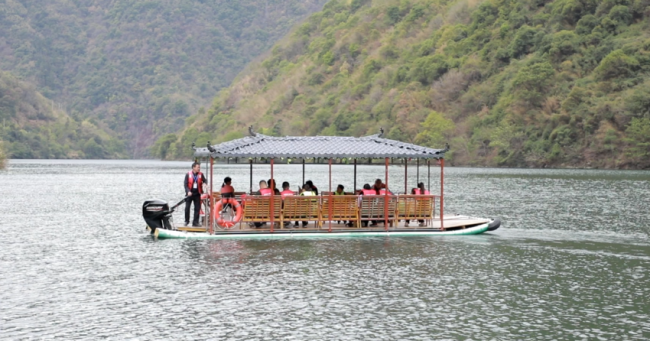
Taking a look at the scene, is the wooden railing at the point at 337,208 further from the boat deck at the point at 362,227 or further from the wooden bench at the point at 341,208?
the boat deck at the point at 362,227

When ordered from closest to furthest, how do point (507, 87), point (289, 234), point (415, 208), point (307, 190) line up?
point (289, 234) < point (415, 208) < point (307, 190) < point (507, 87)

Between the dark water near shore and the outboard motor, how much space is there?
0.71 m

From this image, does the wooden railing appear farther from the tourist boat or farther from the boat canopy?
the boat canopy

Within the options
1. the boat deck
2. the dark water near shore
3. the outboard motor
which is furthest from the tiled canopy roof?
the dark water near shore

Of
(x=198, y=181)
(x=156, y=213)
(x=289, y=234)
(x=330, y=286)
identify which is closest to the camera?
(x=330, y=286)

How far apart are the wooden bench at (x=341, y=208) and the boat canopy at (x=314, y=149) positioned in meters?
1.69

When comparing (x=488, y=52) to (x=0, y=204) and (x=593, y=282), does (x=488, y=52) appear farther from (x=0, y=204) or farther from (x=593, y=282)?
(x=593, y=282)

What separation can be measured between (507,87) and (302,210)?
4162 inches

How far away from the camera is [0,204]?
47812mm

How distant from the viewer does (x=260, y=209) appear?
2783 cm

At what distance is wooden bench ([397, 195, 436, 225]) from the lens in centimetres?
2906

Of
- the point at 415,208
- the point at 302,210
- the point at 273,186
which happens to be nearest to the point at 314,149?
the point at 273,186

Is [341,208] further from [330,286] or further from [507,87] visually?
[507,87]

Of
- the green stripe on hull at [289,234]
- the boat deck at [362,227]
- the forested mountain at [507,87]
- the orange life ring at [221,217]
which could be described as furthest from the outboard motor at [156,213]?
the forested mountain at [507,87]
